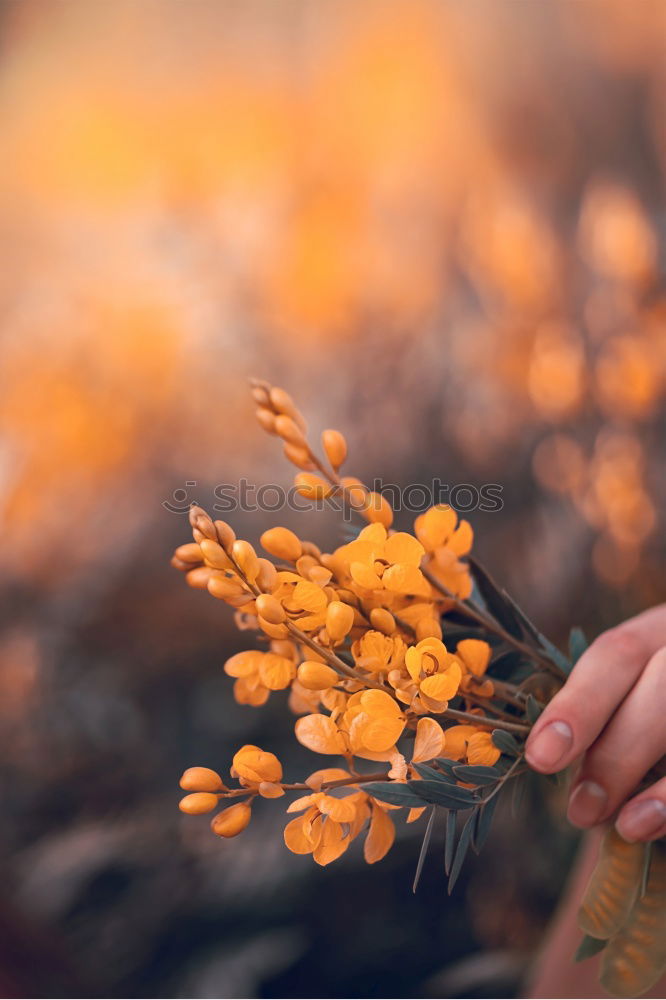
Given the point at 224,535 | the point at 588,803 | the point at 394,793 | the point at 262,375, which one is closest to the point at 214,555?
the point at 224,535

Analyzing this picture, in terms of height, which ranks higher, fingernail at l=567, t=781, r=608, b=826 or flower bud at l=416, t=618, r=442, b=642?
flower bud at l=416, t=618, r=442, b=642

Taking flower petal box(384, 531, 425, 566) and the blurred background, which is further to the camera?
the blurred background

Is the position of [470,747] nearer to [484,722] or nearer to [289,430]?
[484,722]

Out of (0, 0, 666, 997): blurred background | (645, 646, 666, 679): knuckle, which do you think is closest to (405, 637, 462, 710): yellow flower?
(645, 646, 666, 679): knuckle

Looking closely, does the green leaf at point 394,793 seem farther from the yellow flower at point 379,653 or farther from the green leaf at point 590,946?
the green leaf at point 590,946

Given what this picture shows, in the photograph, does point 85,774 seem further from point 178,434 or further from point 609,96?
point 609,96

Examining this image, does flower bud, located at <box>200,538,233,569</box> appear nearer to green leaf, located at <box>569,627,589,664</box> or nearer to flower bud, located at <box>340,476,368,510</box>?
flower bud, located at <box>340,476,368,510</box>

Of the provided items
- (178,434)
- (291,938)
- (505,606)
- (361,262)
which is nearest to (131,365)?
(178,434)
